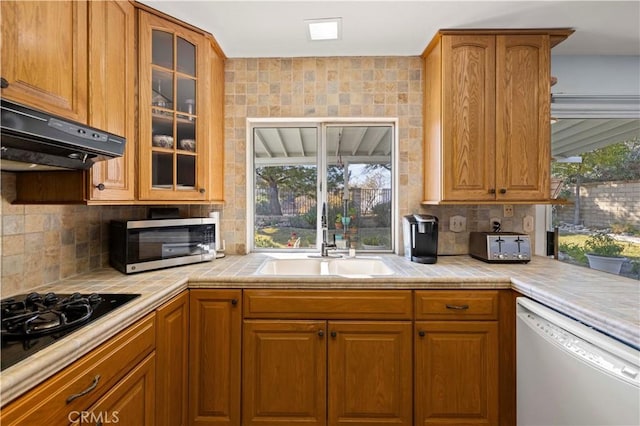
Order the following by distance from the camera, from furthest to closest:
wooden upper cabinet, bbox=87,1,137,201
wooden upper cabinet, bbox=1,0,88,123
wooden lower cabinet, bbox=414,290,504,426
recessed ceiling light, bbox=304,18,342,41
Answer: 1. recessed ceiling light, bbox=304,18,342,41
2. wooden lower cabinet, bbox=414,290,504,426
3. wooden upper cabinet, bbox=87,1,137,201
4. wooden upper cabinet, bbox=1,0,88,123

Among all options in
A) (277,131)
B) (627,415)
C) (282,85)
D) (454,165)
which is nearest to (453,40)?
(454,165)

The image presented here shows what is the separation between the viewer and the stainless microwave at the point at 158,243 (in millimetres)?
1619

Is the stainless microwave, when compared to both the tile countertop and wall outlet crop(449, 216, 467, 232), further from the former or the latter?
wall outlet crop(449, 216, 467, 232)

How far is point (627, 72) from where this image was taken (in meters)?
2.17

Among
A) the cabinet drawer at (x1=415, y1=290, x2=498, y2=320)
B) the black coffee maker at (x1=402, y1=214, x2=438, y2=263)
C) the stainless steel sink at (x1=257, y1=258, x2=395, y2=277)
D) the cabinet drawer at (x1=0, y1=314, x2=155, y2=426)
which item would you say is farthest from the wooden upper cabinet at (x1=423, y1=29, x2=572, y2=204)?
the cabinet drawer at (x1=0, y1=314, x2=155, y2=426)

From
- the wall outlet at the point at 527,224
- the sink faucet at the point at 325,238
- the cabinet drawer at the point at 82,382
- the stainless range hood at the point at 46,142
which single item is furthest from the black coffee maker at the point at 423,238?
the stainless range hood at the point at 46,142

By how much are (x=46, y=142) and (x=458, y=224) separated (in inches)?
90.9

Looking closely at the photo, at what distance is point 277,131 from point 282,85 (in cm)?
35

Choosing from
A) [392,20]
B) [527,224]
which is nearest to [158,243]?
[392,20]

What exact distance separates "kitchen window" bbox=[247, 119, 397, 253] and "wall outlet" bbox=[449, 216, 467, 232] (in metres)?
0.43

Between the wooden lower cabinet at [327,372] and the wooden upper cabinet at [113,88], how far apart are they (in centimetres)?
98

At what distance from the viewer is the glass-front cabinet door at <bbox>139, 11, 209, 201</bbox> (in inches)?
64.9

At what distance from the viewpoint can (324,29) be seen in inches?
72.6

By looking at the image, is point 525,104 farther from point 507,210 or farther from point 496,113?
point 507,210
